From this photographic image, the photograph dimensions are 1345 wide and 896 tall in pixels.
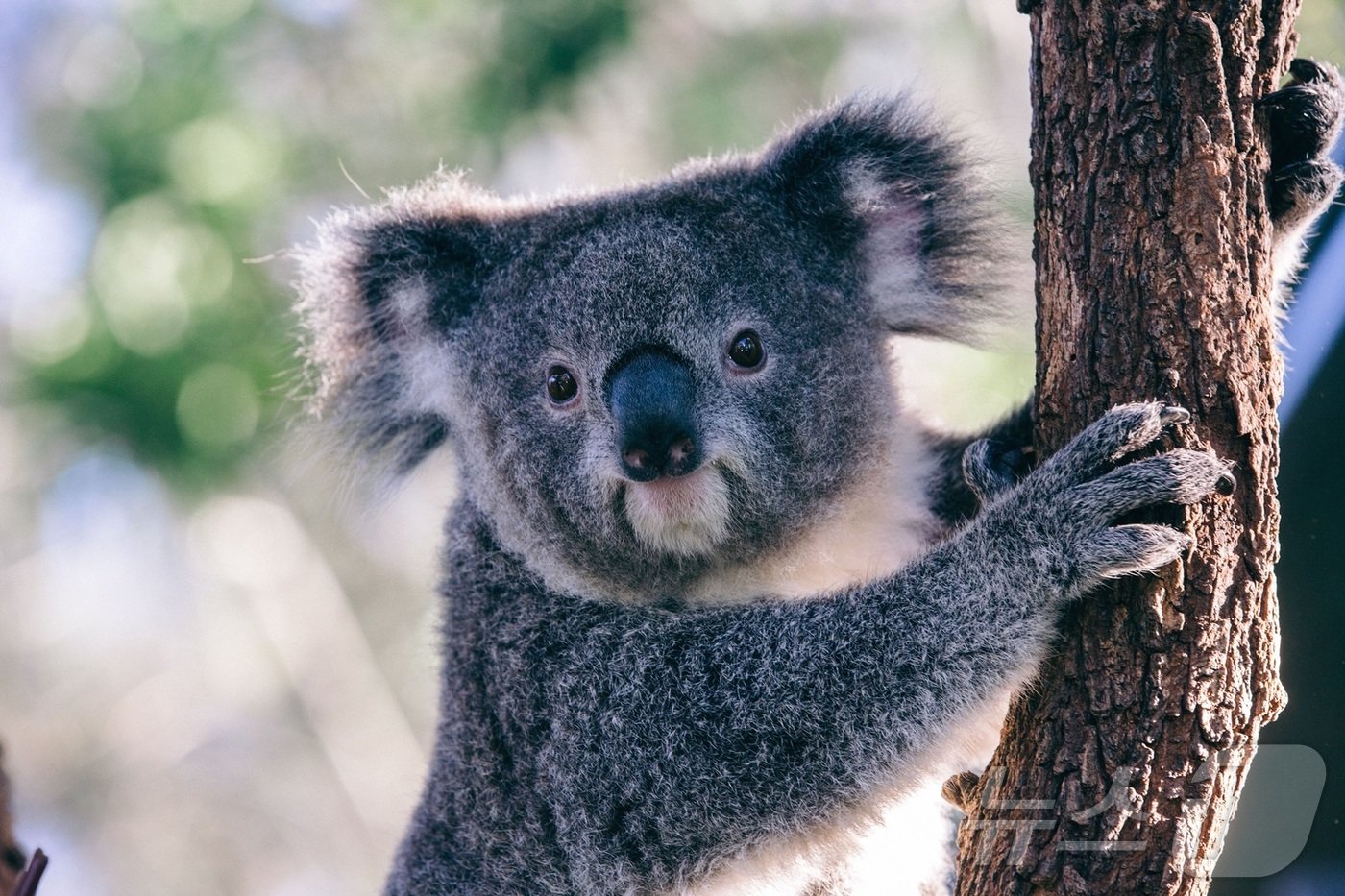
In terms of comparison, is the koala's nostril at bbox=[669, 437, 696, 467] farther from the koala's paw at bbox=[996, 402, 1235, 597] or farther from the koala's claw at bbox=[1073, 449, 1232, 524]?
the koala's claw at bbox=[1073, 449, 1232, 524]

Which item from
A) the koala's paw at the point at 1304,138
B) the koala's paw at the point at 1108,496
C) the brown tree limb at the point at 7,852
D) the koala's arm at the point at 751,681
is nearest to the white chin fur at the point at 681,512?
the koala's arm at the point at 751,681

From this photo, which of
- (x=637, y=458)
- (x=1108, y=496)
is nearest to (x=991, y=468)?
(x=1108, y=496)

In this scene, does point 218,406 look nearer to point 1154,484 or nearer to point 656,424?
point 656,424

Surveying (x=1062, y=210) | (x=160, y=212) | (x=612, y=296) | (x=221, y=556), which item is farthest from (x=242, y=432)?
(x=1062, y=210)

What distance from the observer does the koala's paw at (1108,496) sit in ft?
6.81

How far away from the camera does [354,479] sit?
11.9ft

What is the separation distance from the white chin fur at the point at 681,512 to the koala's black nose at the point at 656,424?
0.06 meters

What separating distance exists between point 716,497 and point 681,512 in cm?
8

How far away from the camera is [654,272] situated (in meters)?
2.96

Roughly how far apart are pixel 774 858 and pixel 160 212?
33.8ft

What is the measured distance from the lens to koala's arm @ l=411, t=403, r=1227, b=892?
2.26 metres

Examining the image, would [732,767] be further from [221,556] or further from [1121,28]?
[221,556]

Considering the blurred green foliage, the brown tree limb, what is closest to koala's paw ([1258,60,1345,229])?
the brown tree limb

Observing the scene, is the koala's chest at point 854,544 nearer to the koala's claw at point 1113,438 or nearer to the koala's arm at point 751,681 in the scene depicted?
the koala's arm at point 751,681
